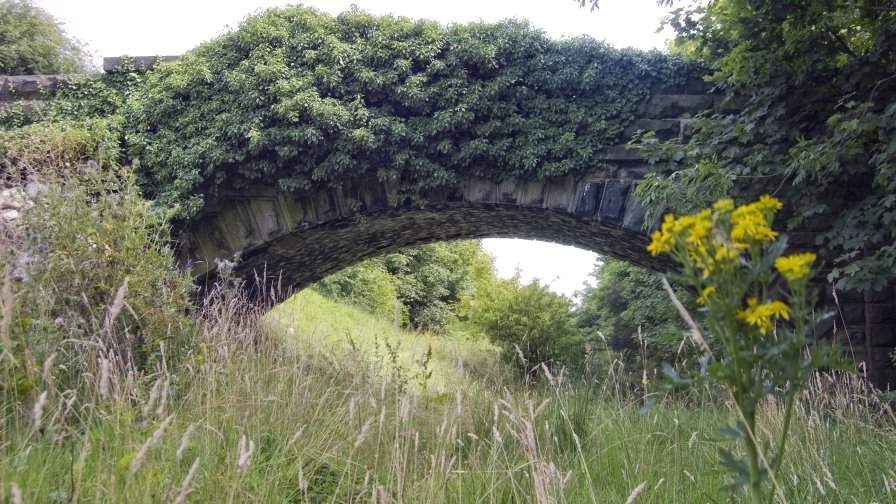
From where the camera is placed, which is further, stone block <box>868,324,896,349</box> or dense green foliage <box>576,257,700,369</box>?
dense green foliage <box>576,257,700,369</box>

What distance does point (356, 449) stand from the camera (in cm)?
271

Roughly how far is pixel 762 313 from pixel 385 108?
6.61m

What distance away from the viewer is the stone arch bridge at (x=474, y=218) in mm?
6270

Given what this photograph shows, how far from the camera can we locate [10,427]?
2312 millimetres

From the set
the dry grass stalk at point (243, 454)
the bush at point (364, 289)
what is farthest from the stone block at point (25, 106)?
the bush at point (364, 289)

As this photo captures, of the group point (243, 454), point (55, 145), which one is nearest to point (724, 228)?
point (243, 454)

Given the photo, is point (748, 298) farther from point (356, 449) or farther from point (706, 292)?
point (356, 449)

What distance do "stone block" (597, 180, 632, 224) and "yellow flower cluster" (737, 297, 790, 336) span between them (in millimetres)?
5822

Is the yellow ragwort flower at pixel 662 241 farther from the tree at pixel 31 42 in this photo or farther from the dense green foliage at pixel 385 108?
the tree at pixel 31 42

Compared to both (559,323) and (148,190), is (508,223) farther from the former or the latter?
(148,190)

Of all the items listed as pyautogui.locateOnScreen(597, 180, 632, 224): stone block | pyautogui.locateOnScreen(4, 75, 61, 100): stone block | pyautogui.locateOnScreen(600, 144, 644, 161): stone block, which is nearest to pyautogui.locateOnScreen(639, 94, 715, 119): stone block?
pyautogui.locateOnScreen(600, 144, 644, 161): stone block

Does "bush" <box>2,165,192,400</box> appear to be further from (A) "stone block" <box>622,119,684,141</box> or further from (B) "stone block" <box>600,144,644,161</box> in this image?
(A) "stone block" <box>622,119,684,141</box>

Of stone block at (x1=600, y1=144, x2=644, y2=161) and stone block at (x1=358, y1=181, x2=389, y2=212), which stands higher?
stone block at (x1=600, y1=144, x2=644, y2=161)

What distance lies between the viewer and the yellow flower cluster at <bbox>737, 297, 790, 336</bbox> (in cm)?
97
